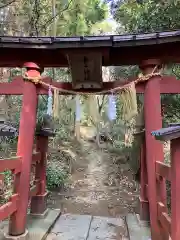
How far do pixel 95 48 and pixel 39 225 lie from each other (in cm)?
364

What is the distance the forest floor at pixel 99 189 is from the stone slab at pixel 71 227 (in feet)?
4.57

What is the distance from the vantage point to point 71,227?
567 centimetres

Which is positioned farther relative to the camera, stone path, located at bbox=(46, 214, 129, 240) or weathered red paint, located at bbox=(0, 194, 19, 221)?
stone path, located at bbox=(46, 214, 129, 240)

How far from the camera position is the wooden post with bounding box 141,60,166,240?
426 centimetres

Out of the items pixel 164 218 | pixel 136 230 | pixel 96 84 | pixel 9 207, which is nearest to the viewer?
pixel 164 218

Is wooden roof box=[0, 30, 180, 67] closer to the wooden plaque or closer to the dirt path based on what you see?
the wooden plaque

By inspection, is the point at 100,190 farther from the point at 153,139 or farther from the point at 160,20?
the point at 160,20

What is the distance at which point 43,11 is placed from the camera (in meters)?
11.5

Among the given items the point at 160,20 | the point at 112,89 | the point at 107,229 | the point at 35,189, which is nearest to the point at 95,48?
the point at 112,89

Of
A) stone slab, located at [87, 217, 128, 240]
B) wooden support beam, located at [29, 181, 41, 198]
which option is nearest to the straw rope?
wooden support beam, located at [29, 181, 41, 198]

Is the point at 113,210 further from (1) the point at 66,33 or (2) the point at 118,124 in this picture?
(1) the point at 66,33

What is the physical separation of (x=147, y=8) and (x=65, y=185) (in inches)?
245

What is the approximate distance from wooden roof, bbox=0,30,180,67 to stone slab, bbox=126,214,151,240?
3.17m

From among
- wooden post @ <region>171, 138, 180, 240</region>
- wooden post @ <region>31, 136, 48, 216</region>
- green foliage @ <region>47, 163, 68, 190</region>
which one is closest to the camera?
wooden post @ <region>171, 138, 180, 240</region>
